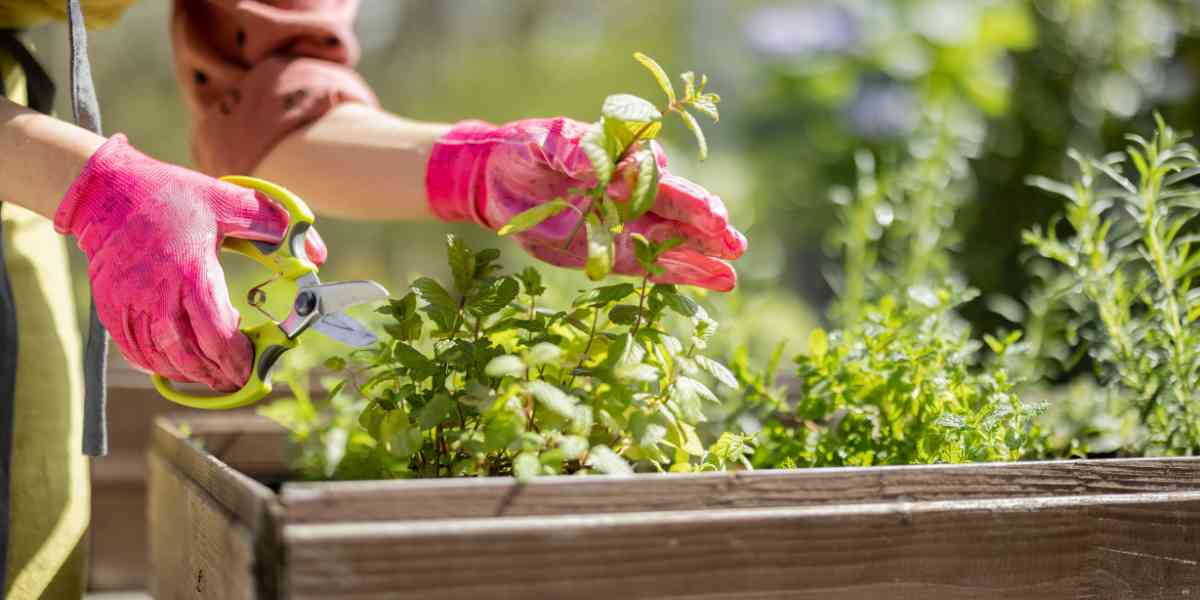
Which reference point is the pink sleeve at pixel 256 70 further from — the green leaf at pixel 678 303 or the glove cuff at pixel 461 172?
the green leaf at pixel 678 303

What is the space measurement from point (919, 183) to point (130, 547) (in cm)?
140

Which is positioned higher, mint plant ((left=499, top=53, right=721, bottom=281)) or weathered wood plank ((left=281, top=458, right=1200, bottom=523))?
mint plant ((left=499, top=53, right=721, bottom=281))

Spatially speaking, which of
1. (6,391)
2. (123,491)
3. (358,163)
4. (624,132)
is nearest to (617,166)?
(624,132)

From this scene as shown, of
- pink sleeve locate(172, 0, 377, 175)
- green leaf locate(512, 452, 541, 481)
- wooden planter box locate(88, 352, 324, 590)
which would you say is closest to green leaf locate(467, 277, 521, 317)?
green leaf locate(512, 452, 541, 481)

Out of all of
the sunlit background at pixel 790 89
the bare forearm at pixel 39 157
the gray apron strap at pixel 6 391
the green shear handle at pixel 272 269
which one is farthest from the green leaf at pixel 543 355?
the sunlit background at pixel 790 89

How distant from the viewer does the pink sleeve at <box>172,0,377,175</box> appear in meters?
1.32

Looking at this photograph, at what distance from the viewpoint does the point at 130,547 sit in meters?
1.79

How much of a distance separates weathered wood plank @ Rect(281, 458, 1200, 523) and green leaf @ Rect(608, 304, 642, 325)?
7.3 inches

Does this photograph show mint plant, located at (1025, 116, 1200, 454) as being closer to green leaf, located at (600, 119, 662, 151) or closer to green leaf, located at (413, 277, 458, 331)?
green leaf, located at (600, 119, 662, 151)

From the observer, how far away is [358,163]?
49.3 inches

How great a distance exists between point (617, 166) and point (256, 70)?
2.26 ft

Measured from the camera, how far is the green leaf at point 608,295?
89cm

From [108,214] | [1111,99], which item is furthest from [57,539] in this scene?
[1111,99]

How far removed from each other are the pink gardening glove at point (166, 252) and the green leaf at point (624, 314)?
0.94ft
